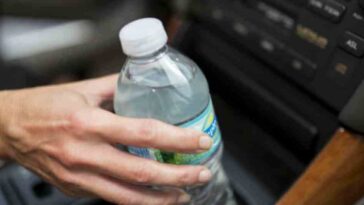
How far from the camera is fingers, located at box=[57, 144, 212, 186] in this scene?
1.46ft

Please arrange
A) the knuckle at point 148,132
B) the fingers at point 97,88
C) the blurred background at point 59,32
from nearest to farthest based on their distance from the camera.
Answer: the knuckle at point 148,132 → the fingers at point 97,88 → the blurred background at point 59,32

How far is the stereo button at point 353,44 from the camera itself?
471 millimetres

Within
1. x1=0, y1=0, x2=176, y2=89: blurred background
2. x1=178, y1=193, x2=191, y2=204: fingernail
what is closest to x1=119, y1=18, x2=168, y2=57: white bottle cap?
x1=178, y1=193, x2=191, y2=204: fingernail

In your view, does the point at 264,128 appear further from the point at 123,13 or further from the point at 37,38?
the point at 37,38

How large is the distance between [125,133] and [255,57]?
0.24 metres

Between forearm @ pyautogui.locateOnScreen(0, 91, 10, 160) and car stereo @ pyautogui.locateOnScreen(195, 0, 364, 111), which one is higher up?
car stereo @ pyautogui.locateOnScreen(195, 0, 364, 111)

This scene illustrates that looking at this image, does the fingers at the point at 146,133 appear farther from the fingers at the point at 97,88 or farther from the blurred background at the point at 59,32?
the blurred background at the point at 59,32

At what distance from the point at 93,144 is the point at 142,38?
0.11 m

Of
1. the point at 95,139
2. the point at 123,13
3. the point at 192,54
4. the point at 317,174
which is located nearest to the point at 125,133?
the point at 95,139

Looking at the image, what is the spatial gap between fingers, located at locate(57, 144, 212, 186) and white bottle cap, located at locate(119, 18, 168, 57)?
0.30 ft

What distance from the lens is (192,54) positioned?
71 centimetres

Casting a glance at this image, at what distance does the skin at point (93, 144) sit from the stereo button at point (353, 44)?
17 centimetres

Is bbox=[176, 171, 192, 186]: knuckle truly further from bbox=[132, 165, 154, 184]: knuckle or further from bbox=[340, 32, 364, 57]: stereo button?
bbox=[340, 32, 364, 57]: stereo button

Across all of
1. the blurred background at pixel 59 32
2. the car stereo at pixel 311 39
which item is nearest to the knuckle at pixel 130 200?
the car stereo at pixel 311 39
